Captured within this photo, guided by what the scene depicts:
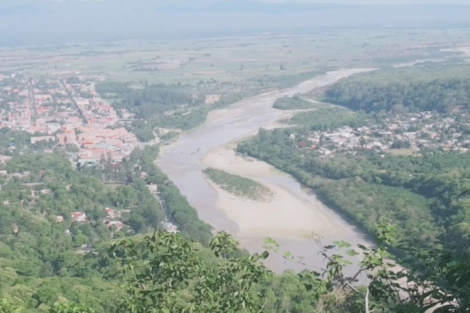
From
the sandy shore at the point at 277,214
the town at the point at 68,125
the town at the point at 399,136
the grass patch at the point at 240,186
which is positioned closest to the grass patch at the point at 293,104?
the town at the point at 399,136

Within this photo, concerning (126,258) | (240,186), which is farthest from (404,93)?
(126,258)

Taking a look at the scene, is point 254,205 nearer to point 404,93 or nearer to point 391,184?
point 391,184

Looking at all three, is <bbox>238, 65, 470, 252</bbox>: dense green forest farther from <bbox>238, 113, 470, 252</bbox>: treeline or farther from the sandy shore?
the sandy shore

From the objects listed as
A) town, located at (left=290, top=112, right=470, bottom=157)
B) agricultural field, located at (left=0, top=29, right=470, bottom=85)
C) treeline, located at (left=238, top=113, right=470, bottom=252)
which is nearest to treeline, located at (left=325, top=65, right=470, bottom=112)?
town, located at (left=290, top=112, right=470, bottom=157)

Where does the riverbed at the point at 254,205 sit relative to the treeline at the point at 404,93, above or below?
below

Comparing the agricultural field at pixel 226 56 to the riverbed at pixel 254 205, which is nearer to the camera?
the riverbed at pixel 254 205

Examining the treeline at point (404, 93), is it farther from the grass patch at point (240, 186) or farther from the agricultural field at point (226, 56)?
the grass patch at point (240, 186)
